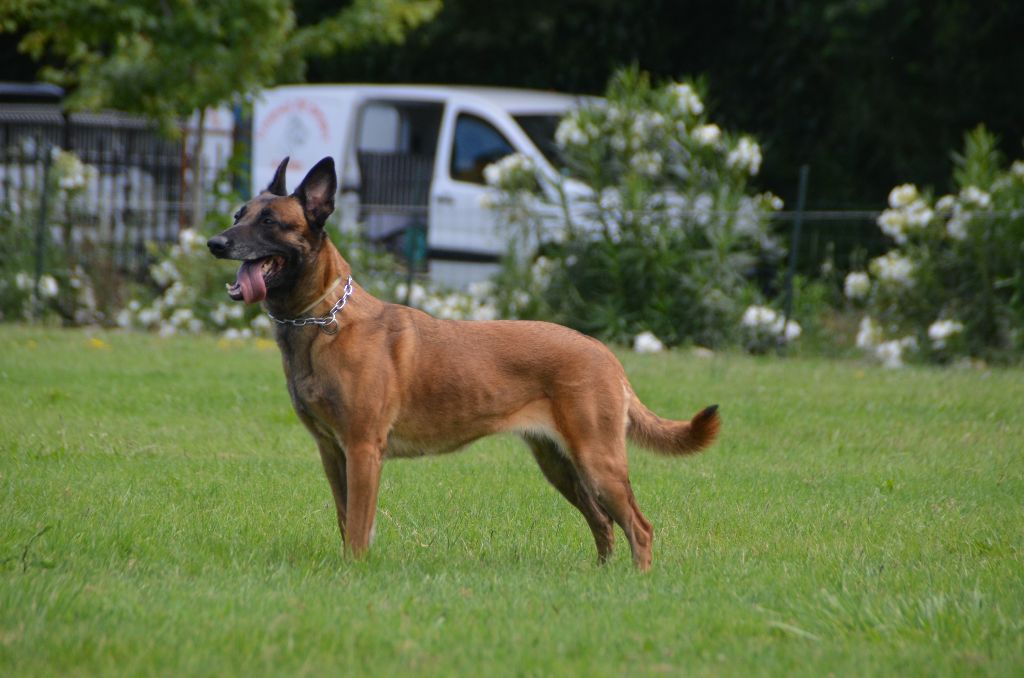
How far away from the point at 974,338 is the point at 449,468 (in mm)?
6403

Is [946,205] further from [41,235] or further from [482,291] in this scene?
[41,235]

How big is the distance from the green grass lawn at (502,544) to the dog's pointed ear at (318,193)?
141 centimetres

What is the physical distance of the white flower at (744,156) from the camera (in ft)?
43.8

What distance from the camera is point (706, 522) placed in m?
6.50

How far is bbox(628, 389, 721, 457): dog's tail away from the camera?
5.72 m

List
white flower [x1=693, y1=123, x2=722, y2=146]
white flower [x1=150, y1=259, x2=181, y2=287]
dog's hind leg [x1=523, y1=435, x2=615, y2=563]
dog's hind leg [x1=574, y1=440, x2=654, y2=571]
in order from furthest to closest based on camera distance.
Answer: white flower [x1=150, y1=259, x2=181, y2=287], white flower [x1=693, y1=123, x2=722, y2=146], dog's hind leg [x1=523, y1=435, x2=615, y2=563], dog's hind leg [x1=574, y1=440, x2=654, y2=571]

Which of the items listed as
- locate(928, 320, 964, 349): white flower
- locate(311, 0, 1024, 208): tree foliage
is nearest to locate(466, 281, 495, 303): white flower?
locate(928, 320, 964, 349): white flower

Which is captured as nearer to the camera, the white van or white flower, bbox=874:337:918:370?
white flower, bbox=874:337:918:370

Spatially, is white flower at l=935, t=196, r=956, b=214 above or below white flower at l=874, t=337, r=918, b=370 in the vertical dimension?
above

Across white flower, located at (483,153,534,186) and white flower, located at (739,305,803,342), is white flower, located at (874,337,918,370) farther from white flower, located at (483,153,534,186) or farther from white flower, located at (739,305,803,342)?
white flower, located at (483,153,534,186)

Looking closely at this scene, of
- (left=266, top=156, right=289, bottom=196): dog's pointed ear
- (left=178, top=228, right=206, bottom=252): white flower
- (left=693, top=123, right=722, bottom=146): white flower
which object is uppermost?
(left=693, top=123, right=722, bottom=146): white flower

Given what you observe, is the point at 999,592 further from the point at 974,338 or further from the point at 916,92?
the point at 916,92

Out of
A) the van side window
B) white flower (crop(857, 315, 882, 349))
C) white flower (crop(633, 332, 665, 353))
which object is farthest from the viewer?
the van side window

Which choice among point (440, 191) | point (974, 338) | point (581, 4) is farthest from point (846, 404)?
point (581, 4)
